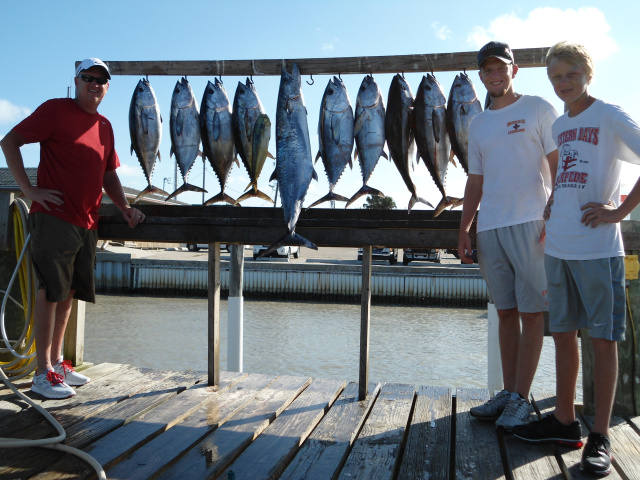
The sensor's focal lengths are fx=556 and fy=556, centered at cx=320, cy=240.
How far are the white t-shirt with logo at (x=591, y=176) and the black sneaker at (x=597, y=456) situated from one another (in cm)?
73

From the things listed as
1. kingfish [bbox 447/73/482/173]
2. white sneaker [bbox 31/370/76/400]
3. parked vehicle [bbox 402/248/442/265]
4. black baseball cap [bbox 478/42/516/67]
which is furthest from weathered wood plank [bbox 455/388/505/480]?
parked vehicle [bbox 402/248/442/265]

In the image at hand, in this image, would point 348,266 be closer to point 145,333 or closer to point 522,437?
point 145,333

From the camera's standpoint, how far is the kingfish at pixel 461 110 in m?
3.19

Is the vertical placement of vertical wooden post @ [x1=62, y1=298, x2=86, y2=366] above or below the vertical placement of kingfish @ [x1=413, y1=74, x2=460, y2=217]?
below

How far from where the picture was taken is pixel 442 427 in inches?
108

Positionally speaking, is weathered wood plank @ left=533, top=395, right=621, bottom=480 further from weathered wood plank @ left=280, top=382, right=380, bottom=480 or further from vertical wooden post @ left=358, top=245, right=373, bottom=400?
vertical wooden post @ left=358, top=245, right=373, bottom=400

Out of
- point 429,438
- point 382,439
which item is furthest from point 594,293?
point 382,439

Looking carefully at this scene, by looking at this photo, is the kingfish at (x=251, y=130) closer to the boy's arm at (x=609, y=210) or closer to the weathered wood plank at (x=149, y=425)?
the weathered wood plank at (x=149, y=425)

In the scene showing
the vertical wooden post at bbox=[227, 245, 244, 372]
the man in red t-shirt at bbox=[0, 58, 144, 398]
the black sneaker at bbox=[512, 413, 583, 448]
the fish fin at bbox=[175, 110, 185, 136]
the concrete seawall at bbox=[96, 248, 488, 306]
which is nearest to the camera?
the black sneaker at bbox=[512, 413, 583, 448]

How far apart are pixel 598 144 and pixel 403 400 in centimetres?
177

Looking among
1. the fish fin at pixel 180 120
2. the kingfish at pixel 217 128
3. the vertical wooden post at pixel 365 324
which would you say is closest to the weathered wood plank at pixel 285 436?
the vertical wooden post at pixel 365 324

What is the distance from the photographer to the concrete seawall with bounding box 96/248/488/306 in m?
Result: 17.2

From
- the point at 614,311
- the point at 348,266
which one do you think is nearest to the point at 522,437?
the point at 614,311

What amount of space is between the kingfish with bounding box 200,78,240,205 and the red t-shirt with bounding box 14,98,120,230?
0.66 metres
